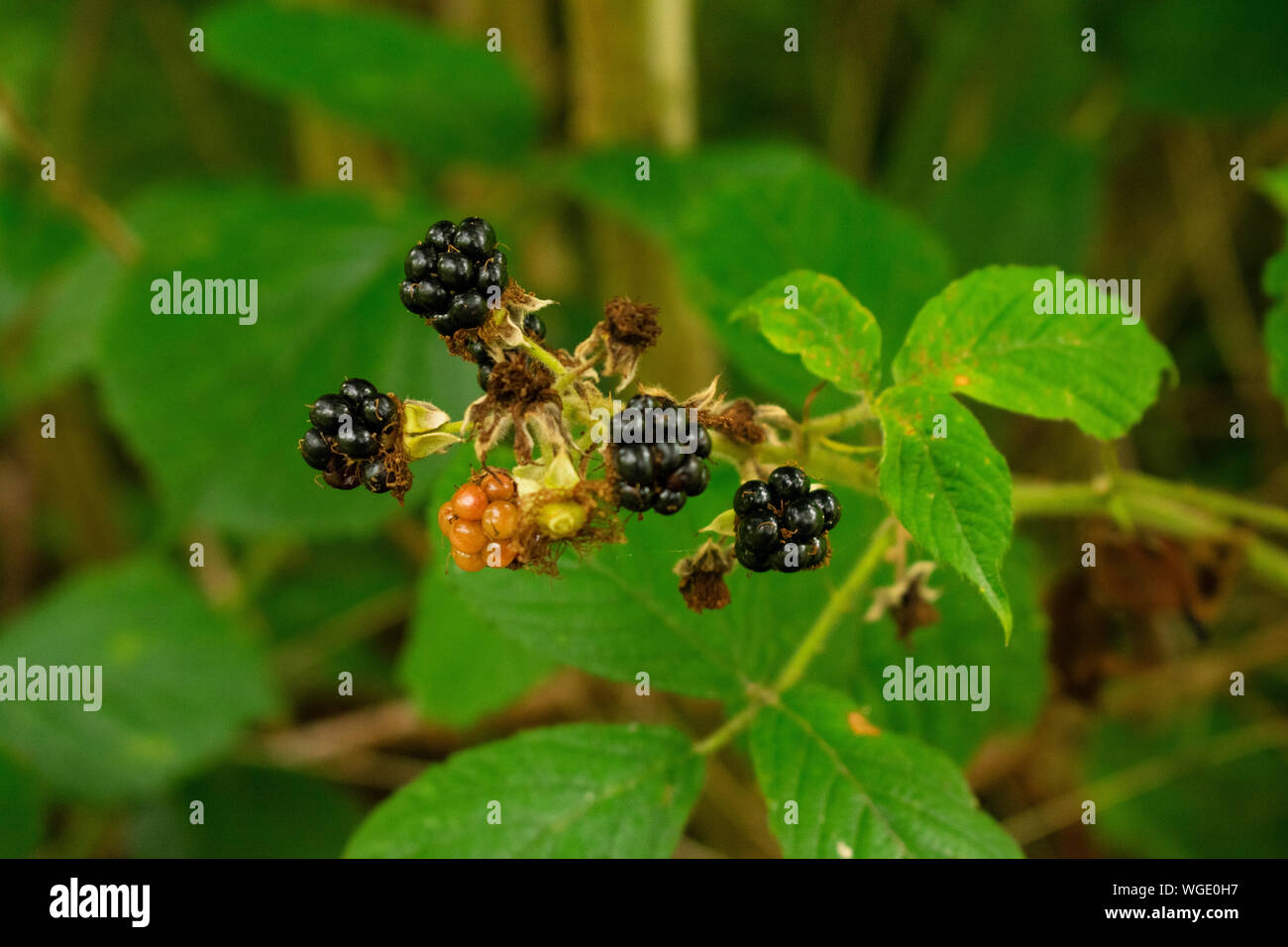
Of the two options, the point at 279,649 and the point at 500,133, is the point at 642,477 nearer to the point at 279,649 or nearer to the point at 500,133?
the point at 500,133

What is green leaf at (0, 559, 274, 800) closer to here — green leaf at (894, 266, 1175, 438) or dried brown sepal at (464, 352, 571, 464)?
dried brown sepal at (464, 352, 571, 464)

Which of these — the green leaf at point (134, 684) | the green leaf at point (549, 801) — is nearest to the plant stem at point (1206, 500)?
the green leaf at point (549, 801)

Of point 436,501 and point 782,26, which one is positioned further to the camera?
point 782,26

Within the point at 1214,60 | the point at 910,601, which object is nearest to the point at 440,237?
Answer: the point at 910,601

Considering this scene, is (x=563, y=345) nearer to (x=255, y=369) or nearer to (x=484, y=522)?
(x=255, y=369)
